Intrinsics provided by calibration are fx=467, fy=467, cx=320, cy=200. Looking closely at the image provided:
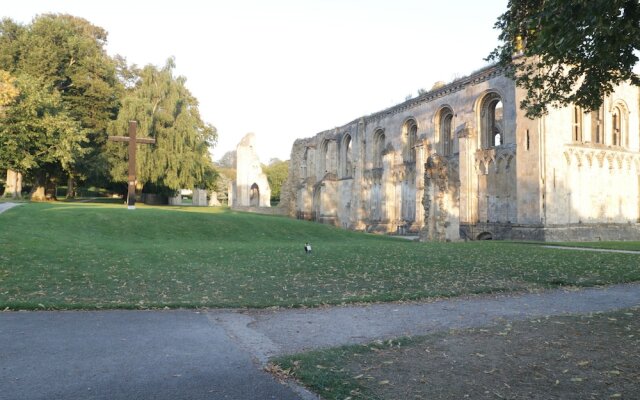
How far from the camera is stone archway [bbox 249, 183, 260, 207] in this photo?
58.2 meters

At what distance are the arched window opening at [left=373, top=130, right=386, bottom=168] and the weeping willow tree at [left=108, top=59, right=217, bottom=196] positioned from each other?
1559cm

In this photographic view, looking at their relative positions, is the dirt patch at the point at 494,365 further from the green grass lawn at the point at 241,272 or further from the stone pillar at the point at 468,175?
the stone pillar at the point at 468,175

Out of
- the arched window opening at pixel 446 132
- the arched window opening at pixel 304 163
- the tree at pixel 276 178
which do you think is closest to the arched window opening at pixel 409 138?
the arched window opening at pixel 446 132

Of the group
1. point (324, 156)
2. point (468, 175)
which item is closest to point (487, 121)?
point (468, 175)

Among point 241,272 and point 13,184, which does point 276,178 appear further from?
point 241,272

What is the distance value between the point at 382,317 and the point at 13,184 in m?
36.6

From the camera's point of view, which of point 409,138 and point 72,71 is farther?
point 72,71

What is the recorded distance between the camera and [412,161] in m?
34.1

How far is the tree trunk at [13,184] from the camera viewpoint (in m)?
34.2

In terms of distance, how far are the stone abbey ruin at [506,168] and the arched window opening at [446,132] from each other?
68mm

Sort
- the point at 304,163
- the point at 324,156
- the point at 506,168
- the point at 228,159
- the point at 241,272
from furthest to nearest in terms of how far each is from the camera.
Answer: the point at 228,159, the point at 304,163, the point at 324,156, the point at 506,168, the point at 241,272

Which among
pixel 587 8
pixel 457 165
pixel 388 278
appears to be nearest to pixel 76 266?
pixel 388 278

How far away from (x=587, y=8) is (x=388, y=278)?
6.80 meters

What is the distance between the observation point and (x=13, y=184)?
3488 centimetres
